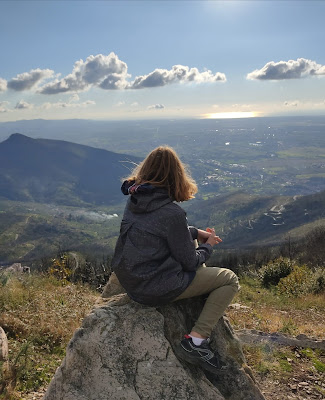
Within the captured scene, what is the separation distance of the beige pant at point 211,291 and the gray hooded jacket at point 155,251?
242mm

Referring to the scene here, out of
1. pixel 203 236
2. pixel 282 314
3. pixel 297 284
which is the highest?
pixel 203 236

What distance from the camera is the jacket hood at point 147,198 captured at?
396 centimetres

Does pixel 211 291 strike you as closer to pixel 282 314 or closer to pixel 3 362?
pixel 3 362

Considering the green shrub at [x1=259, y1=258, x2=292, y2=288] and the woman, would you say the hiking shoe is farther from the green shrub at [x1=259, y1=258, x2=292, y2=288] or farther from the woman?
the green shrub at [x1=259, y1=258, x2=292, y2=288]

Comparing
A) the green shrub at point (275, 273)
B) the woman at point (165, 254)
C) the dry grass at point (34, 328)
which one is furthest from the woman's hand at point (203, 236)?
the green shrub at point (275, 273)

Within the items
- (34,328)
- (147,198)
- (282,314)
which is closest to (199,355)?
(147,198)

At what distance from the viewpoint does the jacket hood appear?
396cm

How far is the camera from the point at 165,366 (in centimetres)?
389

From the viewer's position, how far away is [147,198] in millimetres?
3973

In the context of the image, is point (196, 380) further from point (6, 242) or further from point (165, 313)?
point (6, 242)

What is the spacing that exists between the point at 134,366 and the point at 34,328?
3.45 meters

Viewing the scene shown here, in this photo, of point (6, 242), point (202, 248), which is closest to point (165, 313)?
point (202, 248)

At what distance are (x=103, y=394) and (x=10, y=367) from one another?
2165 millimetres

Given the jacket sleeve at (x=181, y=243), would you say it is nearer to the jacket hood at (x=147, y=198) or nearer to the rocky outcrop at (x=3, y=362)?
the jacket hood at (x=147, y=198)
